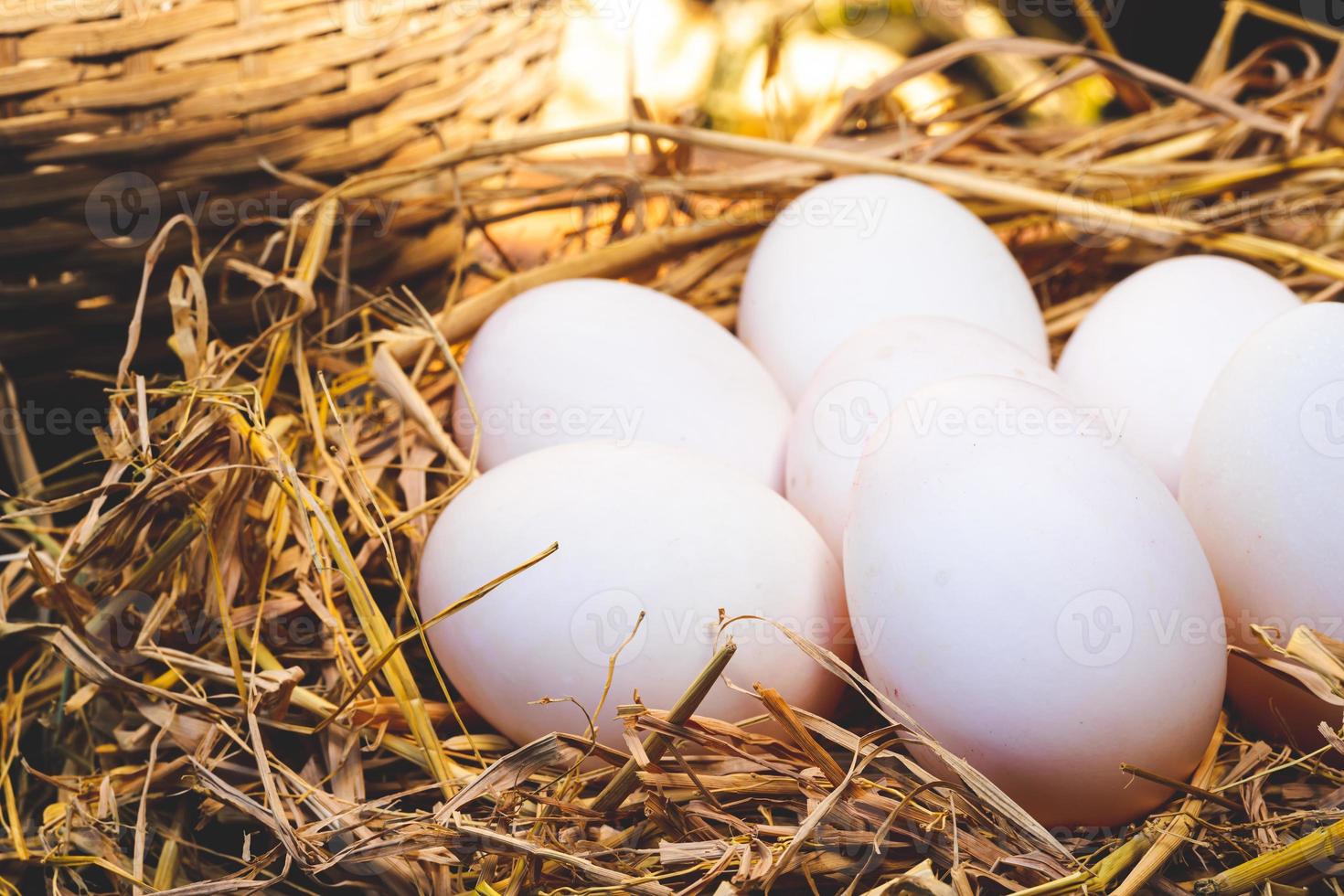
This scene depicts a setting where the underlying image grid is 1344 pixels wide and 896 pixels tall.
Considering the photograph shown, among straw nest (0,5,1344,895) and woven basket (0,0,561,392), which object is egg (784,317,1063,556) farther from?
woven basket (0,0,561,392)

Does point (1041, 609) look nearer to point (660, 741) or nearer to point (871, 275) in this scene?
point (660, 741)

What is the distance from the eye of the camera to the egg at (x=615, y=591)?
2.27 ft

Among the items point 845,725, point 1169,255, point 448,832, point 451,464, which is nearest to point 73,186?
point 451,464

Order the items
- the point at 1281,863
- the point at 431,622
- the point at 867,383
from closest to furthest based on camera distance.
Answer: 1. the point at 1281,863
2. the point at 431,622
3. the point at 867,383

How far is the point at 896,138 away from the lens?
49.3 inches

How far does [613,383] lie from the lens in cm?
87

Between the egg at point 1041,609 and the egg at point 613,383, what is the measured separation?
0.74ft

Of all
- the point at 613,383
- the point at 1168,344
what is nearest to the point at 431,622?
the point at 613,383

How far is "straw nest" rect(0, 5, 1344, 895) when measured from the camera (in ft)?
1.96

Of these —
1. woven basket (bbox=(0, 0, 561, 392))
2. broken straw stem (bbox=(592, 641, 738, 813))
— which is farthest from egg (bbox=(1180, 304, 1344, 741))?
woven basket (bbox=(0, 0, 561, 392))

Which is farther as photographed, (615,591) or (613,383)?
(613,383)

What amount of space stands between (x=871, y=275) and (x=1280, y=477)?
1.29 feet

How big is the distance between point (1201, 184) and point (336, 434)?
1.00m

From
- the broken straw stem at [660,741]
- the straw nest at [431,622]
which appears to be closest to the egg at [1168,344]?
the straw nest at [431,622]
